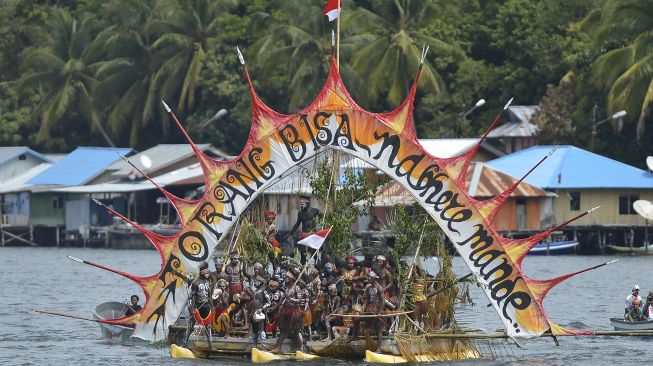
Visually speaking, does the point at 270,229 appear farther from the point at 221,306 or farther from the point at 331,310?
the point at 331,310

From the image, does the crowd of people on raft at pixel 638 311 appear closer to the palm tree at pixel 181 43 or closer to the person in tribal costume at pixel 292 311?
the person in tribal costume at pixel 292 311

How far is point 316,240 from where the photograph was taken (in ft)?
116

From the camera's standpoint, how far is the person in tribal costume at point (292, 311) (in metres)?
35.2

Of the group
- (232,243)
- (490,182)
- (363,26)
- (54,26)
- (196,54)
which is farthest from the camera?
(54,26)

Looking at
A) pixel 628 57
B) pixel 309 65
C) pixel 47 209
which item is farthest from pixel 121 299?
pixel 47 209

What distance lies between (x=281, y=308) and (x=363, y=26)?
62.3 m

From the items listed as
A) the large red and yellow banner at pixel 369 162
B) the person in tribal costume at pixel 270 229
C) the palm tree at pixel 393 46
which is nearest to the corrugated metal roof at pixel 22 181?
the palm tree at pixel 393 46

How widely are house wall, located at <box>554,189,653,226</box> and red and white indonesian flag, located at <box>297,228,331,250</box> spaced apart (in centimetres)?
5390

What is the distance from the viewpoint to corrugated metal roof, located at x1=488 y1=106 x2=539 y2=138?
319ft

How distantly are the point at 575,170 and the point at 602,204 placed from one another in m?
2.38

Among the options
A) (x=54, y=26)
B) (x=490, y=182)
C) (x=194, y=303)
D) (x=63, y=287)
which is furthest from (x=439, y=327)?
(x=54, y=26)

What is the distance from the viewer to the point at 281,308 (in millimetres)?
35312

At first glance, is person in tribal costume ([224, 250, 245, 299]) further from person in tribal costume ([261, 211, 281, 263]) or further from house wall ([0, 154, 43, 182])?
house wall ([0, 154, 43, 182])

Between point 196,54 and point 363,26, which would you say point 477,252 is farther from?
point 196,54
